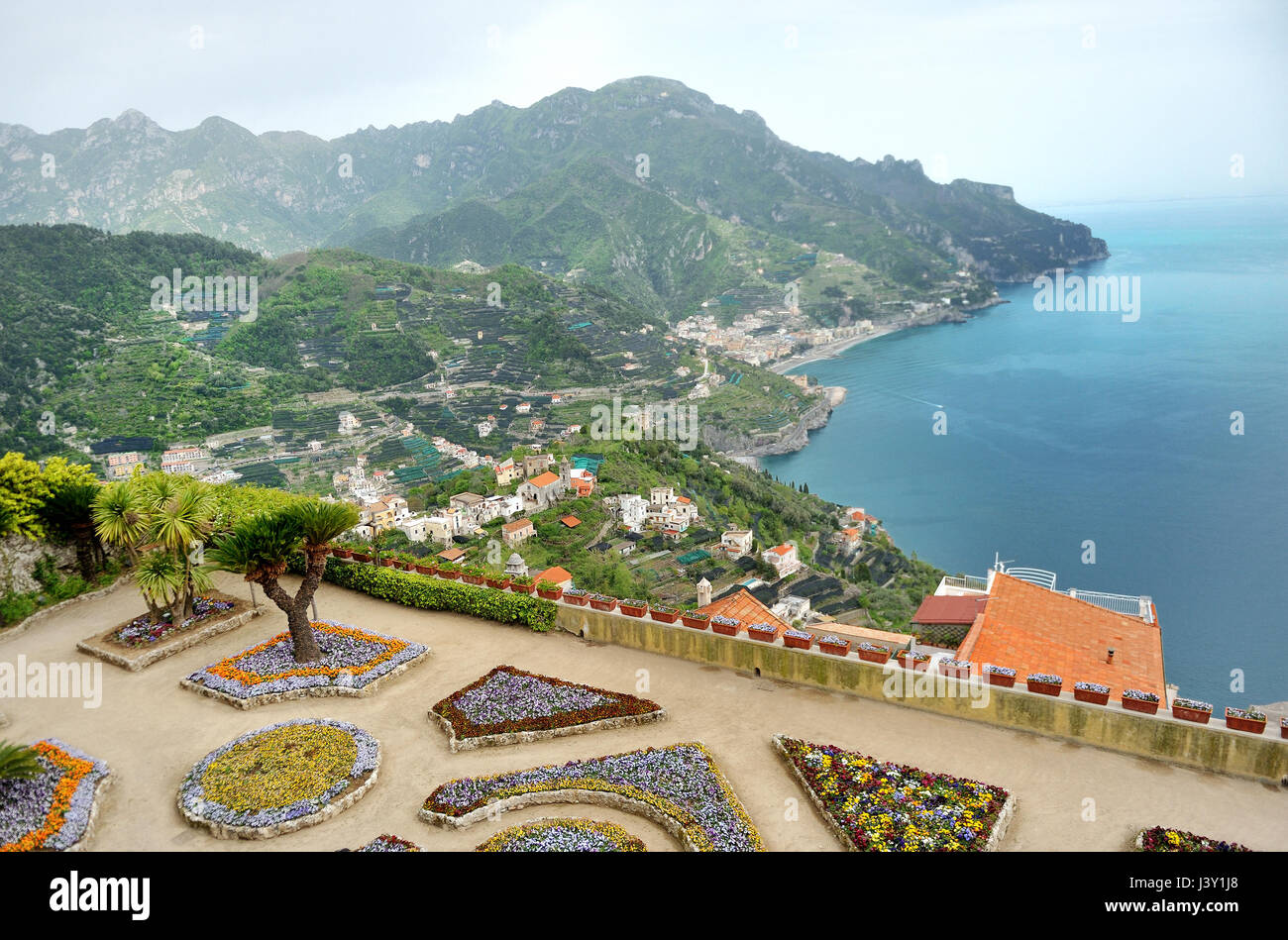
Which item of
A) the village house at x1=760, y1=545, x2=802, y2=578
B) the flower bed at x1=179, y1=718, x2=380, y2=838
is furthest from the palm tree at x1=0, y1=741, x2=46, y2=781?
the village house at x1=760, y1=545, x2=802, y2=578

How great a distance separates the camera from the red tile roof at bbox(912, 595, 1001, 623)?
15.5 metres

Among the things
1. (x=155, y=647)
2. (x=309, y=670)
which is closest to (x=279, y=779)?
(x=309, y=670)

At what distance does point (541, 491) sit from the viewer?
56594mm

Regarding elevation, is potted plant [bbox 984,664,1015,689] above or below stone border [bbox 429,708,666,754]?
above

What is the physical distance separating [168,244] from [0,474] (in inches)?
4753

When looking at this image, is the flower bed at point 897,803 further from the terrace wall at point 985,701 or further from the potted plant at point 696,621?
the potted plant at point 696,621

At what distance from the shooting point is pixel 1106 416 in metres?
95.3

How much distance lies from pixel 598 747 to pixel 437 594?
545 centimetres

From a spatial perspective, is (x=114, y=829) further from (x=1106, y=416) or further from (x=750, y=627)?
(x=1106, y=416)

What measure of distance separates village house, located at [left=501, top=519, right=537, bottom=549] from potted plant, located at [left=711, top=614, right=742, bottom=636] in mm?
36962

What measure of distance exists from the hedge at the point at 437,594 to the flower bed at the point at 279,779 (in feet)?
11.8

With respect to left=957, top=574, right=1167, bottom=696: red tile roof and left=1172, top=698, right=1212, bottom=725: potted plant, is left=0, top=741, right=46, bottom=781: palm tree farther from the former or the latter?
left=1172, top=698, right=1212, bottom=725: potted plant

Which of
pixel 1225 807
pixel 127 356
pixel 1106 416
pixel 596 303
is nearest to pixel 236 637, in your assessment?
pixel 1225 807

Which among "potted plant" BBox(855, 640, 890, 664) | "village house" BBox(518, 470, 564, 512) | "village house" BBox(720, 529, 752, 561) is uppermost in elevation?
"potted plant" BBox(855, 640, 890, 664)
